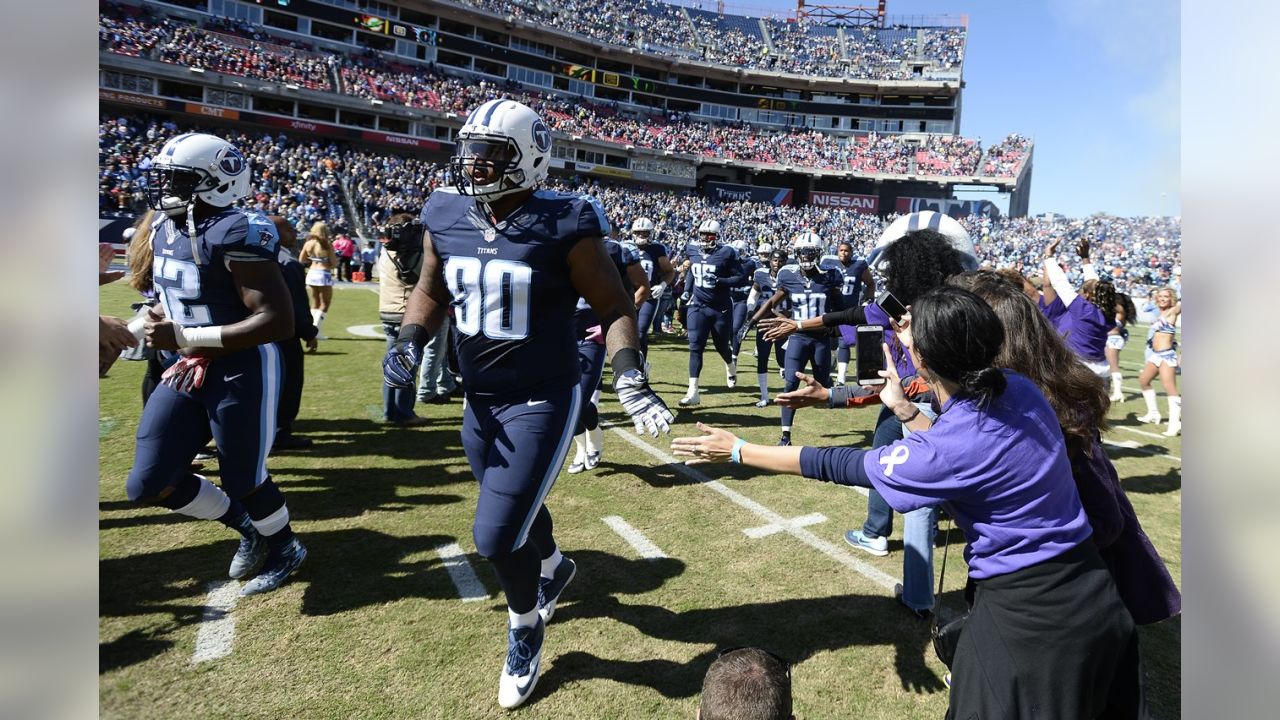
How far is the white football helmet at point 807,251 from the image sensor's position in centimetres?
780

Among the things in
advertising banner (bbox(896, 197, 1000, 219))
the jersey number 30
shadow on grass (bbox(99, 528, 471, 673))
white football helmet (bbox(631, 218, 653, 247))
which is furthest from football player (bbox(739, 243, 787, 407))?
advertising banner (bbox(896, 197, 1000, 219))

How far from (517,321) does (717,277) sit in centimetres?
655

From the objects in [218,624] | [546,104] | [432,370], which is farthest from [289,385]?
[546,104]

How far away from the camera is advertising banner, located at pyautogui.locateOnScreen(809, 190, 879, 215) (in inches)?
2238

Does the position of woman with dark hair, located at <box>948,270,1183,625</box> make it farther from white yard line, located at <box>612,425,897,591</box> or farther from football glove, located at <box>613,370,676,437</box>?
white yard line, located at <box>612,425,897,591</box>

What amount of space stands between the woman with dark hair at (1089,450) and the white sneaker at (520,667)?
7.12 ft

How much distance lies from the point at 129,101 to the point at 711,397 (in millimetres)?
40385

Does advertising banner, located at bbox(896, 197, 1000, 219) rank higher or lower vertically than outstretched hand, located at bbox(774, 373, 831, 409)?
higher

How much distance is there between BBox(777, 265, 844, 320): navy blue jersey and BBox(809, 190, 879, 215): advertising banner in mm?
52286

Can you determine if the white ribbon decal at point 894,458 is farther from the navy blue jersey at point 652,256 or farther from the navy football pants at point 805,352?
the navy blue jersey at point 652,256

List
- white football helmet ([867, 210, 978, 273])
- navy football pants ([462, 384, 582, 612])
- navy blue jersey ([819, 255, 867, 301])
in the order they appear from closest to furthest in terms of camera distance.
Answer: navy football pants ([462, 384, 582, 612]) → white football helmet ([867, 210, 978, 273]) → navy blue jersey ([819, 255, 867, 301])

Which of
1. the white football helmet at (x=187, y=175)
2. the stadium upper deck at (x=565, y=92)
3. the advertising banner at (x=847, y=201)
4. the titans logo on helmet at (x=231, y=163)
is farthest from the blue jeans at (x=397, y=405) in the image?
the advertising banner at (x=847, y=201)
